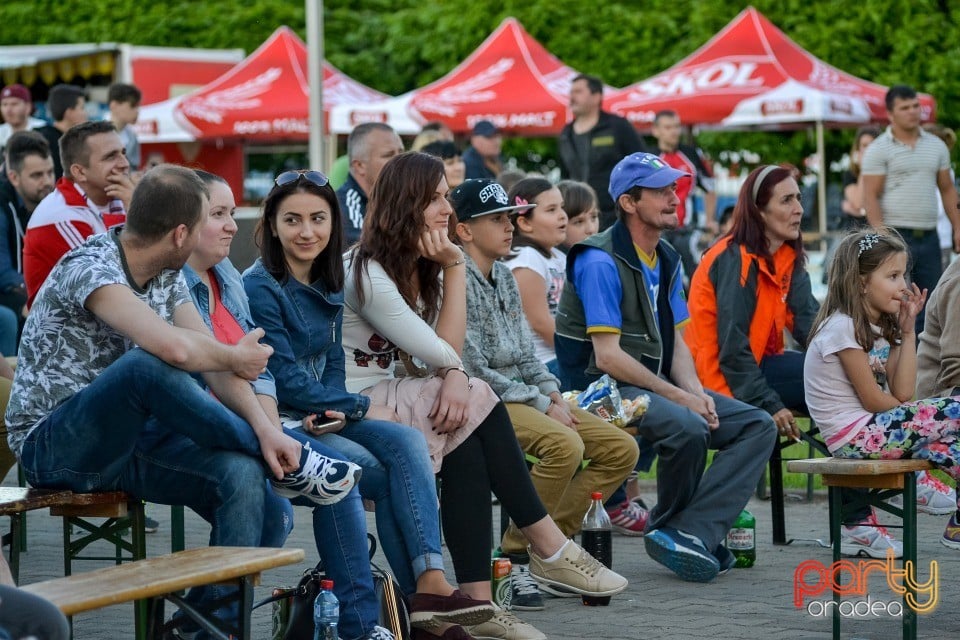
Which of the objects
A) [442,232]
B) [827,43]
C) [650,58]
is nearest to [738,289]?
[442,232]

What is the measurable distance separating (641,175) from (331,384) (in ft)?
6.18

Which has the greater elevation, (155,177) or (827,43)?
(827,43)

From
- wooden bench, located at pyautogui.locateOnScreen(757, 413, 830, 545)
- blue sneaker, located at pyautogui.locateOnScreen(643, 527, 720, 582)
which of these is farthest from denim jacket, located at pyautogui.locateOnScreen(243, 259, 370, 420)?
wooden bench, located at pyautogui.locateOnScreen(757, 413, 830, 545)

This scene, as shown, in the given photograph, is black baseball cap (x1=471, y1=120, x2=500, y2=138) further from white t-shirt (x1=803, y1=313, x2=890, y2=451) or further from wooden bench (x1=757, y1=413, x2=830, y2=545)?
white t-shirt (x1=803, y1=313, x2=890, y2=451)

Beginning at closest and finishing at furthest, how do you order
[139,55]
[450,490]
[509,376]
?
[450,490]
[509,376]
[139,55]

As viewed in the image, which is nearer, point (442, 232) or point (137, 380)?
point (137, 380)

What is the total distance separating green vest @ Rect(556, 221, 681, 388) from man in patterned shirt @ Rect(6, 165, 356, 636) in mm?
2095

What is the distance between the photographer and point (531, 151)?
2831cm

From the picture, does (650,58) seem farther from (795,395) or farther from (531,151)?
(795,395)

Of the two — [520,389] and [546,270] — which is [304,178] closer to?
[520,389]

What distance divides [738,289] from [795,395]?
59 centimetres

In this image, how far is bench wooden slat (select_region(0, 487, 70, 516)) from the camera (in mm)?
4418

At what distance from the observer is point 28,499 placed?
4477 mm

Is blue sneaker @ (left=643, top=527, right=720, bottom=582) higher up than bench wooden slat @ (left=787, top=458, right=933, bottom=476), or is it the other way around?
bench wooden slat @ (left=787, top=458, right=933, bottom=476)
